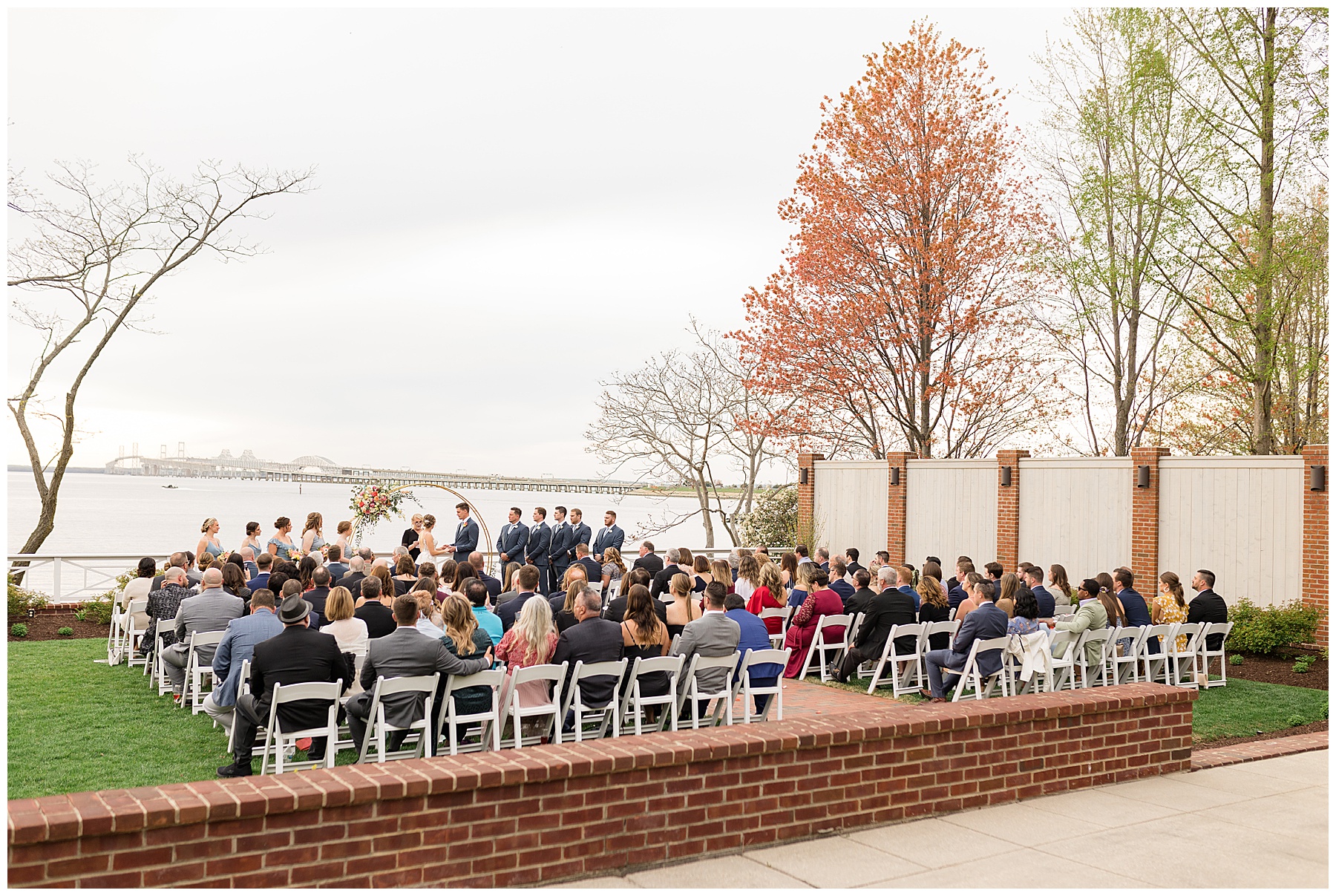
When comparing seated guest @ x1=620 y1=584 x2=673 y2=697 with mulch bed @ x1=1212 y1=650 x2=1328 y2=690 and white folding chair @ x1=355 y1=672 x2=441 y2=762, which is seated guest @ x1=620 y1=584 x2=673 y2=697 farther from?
mulch bed @ x1=1212 y1=650 x2=1328 y2=690

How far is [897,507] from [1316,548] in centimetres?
752

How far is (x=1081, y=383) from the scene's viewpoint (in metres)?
25.6

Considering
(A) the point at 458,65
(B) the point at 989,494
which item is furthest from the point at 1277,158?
(A) the point at 458,65

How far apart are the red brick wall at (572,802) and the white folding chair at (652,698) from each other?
1797 mm

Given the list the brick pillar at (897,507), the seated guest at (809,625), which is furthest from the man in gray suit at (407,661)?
the brick pillar at (897,507)

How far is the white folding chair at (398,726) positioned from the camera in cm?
685

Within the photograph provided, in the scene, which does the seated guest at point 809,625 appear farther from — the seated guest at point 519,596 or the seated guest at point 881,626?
the seated guest at point 519,596

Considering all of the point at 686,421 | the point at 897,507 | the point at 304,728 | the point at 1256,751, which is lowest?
the point at 1256,751

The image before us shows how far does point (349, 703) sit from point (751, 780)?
314cm

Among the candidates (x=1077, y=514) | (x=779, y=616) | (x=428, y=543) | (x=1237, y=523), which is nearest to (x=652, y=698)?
(x=779, y=616)

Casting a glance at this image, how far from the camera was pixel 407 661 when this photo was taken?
23.2 ft

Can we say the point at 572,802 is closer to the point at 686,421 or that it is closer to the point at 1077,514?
the point at 1077,514

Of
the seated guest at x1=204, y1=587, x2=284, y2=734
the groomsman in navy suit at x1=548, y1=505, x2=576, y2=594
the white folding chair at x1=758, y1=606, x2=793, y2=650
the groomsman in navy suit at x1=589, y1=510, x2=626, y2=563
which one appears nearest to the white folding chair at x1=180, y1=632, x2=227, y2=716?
the seated guest at x1=204, y1=587, x2=284, y2=734

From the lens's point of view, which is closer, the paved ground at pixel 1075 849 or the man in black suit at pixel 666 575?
the paved ground at pixel 1075 849
